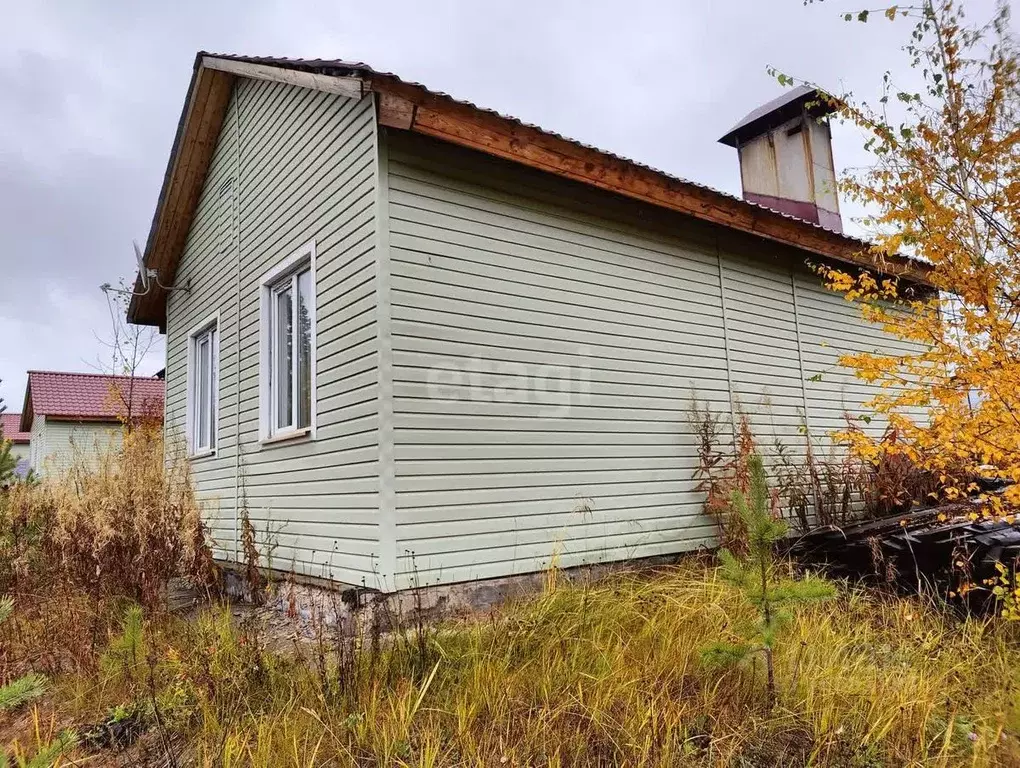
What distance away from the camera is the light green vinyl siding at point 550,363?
4.86 metres

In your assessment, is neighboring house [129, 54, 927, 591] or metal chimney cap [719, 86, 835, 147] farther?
metal chimney cap [719, 86, 835, 147]

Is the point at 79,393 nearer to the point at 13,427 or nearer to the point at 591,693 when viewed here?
the point at 13,427

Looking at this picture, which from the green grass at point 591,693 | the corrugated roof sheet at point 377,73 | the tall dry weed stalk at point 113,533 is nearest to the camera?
the green grass at point 591,693

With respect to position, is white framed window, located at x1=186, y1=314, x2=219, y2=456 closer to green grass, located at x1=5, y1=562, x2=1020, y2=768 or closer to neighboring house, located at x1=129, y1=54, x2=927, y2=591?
neighboring house, located at x1=129, y1=54, x2=927, y2=591

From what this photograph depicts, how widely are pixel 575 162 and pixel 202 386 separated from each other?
587 cm

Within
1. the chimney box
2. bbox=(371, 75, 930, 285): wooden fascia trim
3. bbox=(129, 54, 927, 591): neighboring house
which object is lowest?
bbox=(129, 54, 927, 591): neighboring house

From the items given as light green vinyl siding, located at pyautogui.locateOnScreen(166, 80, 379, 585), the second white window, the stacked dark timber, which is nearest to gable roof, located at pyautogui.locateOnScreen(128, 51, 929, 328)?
light green vinyl siding, located at pyautogui.locateOnScreen(166, 80, 379, 585)

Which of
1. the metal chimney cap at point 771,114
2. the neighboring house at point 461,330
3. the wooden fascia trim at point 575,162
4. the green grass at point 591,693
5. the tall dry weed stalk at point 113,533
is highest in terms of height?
the metal chimney cap at point 771,114

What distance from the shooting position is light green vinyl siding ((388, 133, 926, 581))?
191 inches

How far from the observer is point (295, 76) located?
18.1 ft

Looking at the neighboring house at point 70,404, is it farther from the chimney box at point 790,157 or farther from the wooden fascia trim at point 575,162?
the wooden fascia trim at point 575,162

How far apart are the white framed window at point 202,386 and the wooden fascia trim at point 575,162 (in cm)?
455

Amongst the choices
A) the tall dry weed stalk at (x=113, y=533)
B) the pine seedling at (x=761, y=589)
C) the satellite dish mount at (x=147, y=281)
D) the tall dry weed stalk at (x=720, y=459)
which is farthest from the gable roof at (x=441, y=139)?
the tall dry weed stalk at (x=113, y=533)

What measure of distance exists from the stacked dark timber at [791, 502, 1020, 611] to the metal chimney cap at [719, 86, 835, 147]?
6581 mm
